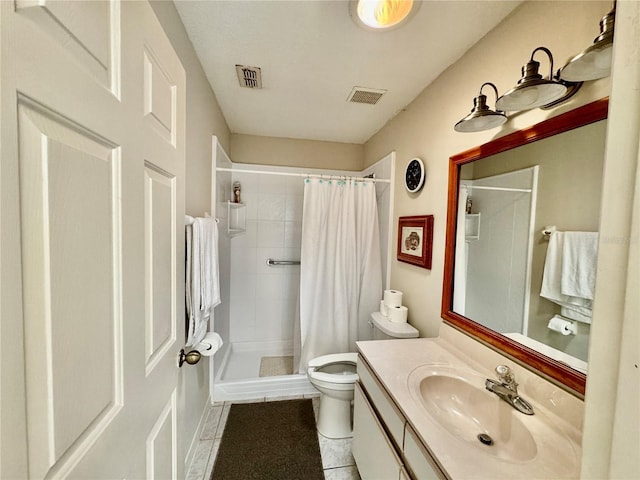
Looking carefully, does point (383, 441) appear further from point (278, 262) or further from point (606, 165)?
point (278, 262)

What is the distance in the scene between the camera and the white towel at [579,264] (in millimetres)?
798

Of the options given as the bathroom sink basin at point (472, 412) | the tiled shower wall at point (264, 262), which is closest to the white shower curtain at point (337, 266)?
the tiled shower wall at point (264, 262)

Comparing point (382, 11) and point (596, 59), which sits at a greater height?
point (382, 11)

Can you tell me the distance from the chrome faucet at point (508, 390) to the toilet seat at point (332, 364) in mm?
806

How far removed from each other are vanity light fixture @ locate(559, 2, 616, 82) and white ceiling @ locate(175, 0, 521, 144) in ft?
1.88

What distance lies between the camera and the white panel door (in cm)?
33

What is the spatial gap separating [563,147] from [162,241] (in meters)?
1.41

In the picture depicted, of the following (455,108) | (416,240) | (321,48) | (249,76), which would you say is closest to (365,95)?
(321,48)

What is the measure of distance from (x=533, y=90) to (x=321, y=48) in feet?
3.41

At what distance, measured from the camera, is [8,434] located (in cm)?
31

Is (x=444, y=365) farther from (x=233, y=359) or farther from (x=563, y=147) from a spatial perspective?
(x=233, y=359)

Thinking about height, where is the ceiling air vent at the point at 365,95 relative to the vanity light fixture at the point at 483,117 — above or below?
above

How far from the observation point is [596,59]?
2.29 ft

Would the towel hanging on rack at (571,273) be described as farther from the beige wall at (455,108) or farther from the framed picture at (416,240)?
the framed picture at (416,240)
